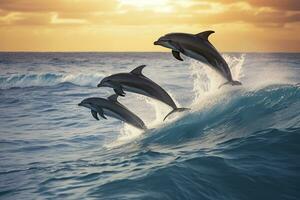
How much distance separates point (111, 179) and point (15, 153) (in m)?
4.91

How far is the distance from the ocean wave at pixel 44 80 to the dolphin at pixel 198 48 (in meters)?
31.7

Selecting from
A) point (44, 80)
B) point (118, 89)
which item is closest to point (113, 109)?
point (118, 89)

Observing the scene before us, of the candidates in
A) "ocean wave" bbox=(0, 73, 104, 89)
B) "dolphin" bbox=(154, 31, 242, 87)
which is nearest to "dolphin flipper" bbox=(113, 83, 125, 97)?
"dolphin" bbox=(154, 31, 242, 87)

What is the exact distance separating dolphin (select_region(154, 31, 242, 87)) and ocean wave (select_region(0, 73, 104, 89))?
1246 inches

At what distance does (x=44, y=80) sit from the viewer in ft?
146

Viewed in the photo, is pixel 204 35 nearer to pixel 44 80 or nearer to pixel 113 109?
pixel 113 109

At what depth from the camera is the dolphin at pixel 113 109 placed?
1007 cm

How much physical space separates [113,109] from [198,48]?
8.61 ft

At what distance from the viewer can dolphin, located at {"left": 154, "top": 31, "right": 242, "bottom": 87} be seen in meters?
8.42

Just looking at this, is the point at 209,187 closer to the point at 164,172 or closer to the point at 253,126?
the point at 164,172

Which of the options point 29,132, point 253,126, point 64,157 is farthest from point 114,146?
point 29,132

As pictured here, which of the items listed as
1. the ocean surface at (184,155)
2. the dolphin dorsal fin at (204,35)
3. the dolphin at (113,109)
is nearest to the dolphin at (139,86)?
the dolphin at (113,109)

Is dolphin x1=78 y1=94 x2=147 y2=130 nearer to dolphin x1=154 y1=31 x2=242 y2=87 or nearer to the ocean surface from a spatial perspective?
the ocean surface

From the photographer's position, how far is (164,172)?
6.94 metres
